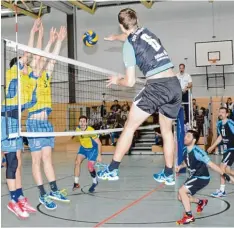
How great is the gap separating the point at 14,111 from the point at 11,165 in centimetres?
64

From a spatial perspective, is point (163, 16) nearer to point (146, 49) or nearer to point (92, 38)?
point (92, 38)

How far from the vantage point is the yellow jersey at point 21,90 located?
4809 mm

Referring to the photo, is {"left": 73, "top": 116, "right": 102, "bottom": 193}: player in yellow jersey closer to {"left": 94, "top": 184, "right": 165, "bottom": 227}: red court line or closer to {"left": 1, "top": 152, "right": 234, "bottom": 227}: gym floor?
{"left": 1, "top": 152, "right": 234, "bottom": 227}: gym floor

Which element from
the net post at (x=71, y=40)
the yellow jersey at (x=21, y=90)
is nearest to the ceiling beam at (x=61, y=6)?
the net post at (x=71, y=40)

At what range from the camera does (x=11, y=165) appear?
16.2 feet

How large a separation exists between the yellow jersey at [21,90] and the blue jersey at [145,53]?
1543mm

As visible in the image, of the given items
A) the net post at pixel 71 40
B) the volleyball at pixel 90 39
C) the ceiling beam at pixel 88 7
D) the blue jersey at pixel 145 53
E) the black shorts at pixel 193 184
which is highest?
the ceiling beam at pixel 88 7

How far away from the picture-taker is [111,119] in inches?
650

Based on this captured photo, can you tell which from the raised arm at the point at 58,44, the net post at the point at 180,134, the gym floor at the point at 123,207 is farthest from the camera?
the net post at the point at 180,134

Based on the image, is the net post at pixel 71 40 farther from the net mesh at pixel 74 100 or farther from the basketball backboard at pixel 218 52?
the basketball backboard at pixel 218 52

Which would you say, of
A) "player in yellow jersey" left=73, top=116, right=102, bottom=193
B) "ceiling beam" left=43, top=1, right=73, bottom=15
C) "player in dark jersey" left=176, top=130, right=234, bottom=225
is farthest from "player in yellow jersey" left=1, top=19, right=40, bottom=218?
"ceiling beam" left=43, top=1, right=73, bottom=15

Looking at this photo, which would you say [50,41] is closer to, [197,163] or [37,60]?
[37,60]

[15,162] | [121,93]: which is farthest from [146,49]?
[121,93]

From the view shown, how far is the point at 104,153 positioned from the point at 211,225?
36.4 feet
